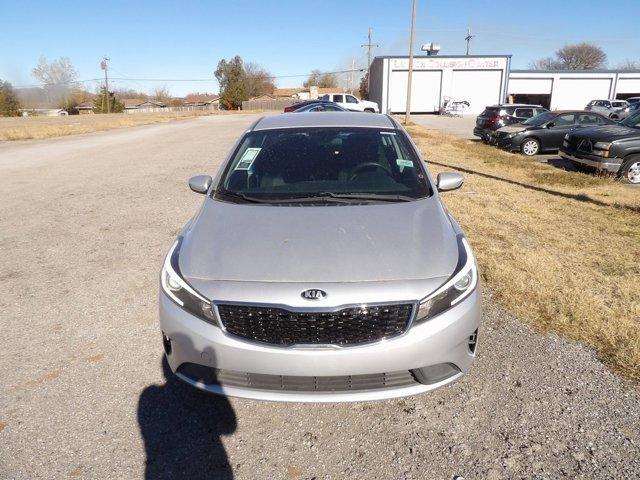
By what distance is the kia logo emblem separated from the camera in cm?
217

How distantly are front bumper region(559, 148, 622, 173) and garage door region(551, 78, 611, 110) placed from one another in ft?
139

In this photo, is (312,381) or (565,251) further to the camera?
(565,251)

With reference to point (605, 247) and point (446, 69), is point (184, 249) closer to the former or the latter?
point (605, 247)

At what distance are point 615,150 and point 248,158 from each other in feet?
28.6

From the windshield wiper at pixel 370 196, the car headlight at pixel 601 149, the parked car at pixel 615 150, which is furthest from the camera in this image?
the car headlight at pixel 601 149

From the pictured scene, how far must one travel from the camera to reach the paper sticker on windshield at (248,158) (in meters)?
3.58

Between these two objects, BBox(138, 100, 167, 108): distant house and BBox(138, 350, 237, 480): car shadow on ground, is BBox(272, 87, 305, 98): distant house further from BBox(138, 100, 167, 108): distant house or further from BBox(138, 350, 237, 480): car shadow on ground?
BBox(138, 350, 237, 480): car shadow on ground

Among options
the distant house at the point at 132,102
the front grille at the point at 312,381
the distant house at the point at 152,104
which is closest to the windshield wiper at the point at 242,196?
the front grille at the point at 312,381

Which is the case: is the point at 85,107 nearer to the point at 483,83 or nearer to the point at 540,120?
the point at 483,83

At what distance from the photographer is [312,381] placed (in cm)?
222

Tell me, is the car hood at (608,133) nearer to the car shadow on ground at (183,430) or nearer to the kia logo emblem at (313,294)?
the kia logo emblem at (313,294)

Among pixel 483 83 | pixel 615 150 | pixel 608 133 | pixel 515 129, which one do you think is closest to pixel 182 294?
pixel 615 150

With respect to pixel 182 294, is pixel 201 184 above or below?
above

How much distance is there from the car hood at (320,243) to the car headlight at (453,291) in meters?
0.06
